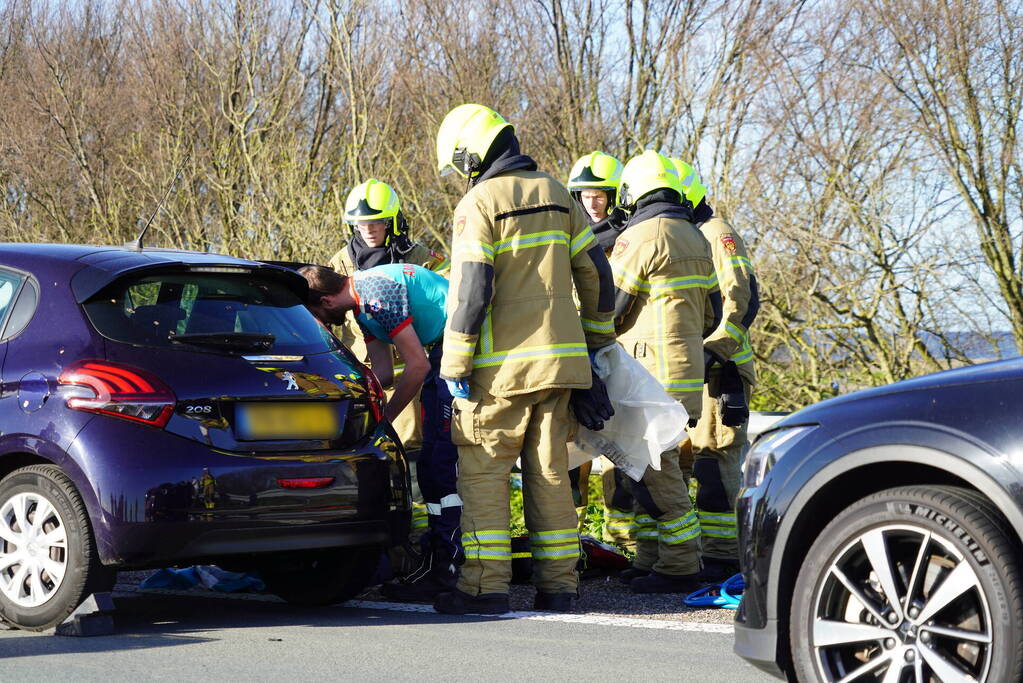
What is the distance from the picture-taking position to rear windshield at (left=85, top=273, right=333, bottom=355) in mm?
5656

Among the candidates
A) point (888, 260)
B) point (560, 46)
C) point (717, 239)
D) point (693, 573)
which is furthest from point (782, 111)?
point (693, 573)

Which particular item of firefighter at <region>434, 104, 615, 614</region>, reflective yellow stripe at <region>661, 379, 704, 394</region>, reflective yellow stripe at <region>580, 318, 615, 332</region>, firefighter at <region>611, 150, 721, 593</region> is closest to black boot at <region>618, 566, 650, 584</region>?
firefighter at <region>611, 150, 721, 593</region>

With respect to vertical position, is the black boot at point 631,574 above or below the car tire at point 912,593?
below

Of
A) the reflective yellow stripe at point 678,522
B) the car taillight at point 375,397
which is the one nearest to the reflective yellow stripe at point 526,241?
the car taillight at point 375,397

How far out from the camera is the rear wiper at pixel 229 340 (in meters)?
5.70

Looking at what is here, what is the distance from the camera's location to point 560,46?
16016 millimetres

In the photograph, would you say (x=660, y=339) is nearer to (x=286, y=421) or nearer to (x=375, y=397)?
(x=375, y=397)

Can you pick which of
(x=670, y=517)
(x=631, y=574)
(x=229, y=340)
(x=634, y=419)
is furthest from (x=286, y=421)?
(x=631, y=574)

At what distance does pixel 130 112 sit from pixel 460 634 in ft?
49.8

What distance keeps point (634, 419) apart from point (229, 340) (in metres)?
1.92

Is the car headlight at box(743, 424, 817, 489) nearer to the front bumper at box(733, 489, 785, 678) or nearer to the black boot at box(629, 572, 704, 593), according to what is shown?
the front bumper at box(733, 489, 785, 678)

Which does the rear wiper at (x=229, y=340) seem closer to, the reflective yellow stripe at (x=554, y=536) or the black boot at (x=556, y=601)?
the reflective yellow stripe at (x=554, y=536)

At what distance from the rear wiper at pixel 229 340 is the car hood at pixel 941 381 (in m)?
2.68

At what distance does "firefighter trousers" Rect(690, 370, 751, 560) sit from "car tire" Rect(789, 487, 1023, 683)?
3593 millimetres
